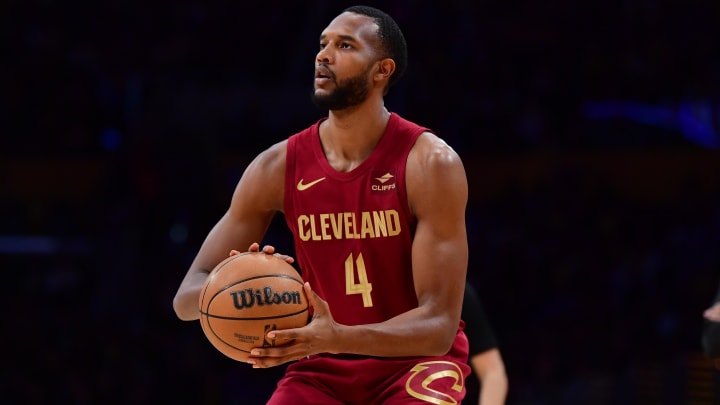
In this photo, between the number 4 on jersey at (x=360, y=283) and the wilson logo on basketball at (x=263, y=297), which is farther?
the number 4 on jersey at (x=360, y=283)

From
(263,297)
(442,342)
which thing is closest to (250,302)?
(263,297)

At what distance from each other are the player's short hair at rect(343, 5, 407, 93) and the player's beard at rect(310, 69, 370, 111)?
166 millimetres

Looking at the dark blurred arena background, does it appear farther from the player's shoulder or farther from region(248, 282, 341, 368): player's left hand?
region(248, 282, 341, 368): player's left hand

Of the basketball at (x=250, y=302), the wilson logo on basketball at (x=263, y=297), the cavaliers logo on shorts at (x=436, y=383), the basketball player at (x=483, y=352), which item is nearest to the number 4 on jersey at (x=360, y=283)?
the cavaliers logo on shorts at (x=436, y=383)

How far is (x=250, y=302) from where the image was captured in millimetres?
3857

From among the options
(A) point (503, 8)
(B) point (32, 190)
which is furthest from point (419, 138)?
(A) point (503, 8)

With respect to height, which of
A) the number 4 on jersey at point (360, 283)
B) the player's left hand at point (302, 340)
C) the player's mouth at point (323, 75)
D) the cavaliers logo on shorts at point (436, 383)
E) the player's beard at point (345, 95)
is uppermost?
the player's mouth at point (323, 75)

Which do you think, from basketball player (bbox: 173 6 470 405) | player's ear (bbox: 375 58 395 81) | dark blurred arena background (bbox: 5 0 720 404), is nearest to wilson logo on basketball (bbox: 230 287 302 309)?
basketball player (bbox: 173 6 470 405)

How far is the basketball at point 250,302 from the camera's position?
3.81 metres

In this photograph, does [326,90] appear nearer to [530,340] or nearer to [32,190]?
[530,340]

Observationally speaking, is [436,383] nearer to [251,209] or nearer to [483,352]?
[251,209]

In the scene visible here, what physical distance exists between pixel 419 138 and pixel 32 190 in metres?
9.56

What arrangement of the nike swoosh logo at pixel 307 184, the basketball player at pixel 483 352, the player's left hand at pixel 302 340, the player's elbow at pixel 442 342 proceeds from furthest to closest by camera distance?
the basketball player at pixel 483 352, the nike swoosh logo at pixel 307 184, the player's elbow at pixel 442 342, the player's left hand at pixel 302 340

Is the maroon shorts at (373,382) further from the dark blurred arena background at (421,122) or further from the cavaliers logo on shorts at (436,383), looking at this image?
the dark blurred arena background at (421,122)
